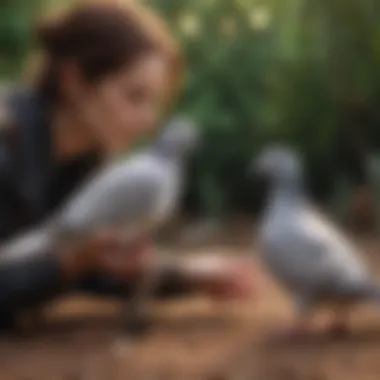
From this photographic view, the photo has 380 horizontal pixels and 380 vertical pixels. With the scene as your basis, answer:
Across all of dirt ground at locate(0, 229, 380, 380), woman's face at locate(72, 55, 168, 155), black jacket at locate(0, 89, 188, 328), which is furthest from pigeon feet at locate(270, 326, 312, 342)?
woman's face at locate(72, 55, 168, 155)

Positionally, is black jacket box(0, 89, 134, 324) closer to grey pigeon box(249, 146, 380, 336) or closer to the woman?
the woman

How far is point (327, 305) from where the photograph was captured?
2.75ft

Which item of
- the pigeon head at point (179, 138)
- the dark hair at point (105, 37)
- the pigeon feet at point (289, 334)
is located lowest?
the pigeon feet at point (289, 334)

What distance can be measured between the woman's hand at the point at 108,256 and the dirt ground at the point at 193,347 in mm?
34

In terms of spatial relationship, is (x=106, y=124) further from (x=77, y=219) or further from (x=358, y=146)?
(x=358, y=146)

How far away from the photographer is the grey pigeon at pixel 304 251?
82cm

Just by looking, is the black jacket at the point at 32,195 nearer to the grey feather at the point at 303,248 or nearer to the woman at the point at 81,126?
the woman at the point at 81,126

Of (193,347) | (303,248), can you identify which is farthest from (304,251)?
(193,347)

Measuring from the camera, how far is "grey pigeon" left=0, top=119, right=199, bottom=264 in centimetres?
84

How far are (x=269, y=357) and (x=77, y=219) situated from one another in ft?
0.70

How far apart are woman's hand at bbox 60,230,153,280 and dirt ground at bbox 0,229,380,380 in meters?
0.03

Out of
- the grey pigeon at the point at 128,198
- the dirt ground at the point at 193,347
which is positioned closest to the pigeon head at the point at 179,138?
the grey pigeon at the point at 128,198

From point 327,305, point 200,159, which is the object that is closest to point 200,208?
point 200,159

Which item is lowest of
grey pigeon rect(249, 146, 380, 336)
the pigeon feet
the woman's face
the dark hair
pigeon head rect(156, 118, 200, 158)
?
the pigeon feet
